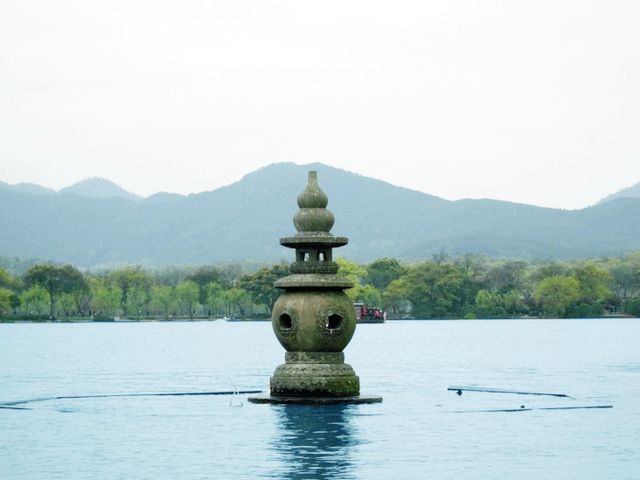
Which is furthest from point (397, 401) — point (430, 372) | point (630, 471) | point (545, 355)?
point (545, 355)

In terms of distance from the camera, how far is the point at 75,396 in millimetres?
49031

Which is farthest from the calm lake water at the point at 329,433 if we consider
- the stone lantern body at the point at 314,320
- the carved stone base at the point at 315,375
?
the stone lantern body at the point at 314,320

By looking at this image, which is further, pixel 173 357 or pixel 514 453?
pixel 173 357

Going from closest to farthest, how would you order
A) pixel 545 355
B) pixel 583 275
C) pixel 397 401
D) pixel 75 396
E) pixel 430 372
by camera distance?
pixel 397 401 < pixel 75 396 < pixel 430 372 < pixel 545 355 < pixel 583 275

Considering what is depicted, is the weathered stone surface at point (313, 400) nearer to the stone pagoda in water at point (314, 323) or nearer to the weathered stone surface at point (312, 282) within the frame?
the stone pagoda in water at point (314, 323)

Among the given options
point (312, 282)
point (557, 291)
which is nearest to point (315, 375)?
point (312, 282)

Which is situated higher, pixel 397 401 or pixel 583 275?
pixel 583 275

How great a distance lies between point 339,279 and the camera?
39.2 m

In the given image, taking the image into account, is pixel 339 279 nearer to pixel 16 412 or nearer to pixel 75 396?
pixel 16 412

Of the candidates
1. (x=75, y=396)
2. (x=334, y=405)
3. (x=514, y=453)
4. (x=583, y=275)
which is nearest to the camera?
(x=514, y=453)

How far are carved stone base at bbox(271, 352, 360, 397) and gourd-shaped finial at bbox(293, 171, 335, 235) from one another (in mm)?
3635

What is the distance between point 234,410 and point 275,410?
248 cm

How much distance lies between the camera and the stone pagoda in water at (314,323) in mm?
38656

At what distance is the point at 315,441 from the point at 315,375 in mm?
7021
